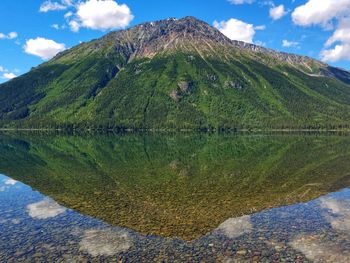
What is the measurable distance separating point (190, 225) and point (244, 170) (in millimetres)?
38468

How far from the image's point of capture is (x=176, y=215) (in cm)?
3734

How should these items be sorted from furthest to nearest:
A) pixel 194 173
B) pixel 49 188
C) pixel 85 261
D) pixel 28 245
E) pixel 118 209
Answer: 1. pixel 194 173
2. pixel 49 188
3. pixel 118 209
4. pixel 28 245
5. pixel 85 261

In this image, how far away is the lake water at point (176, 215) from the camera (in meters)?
27.0

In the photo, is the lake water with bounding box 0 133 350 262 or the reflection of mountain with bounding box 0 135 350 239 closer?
the lake water with bounding box 0 133 350 262

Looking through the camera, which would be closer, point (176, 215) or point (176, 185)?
point (176, 215)

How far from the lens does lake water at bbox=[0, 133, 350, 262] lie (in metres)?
27.0

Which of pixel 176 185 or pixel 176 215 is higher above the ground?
pixel 176 215

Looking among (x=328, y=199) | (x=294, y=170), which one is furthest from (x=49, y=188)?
(x=294, y=170)

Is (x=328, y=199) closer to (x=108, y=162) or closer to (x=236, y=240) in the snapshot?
(x=236, y=240)

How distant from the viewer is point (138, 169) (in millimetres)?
73500

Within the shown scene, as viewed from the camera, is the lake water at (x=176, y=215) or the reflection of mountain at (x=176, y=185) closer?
the lake water at (x=176, y=215)

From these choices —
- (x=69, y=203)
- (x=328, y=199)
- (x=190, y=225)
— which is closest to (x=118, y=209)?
(x=69, y=203)

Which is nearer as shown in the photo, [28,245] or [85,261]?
[85,261]

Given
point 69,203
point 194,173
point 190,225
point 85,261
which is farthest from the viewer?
point 194,173
